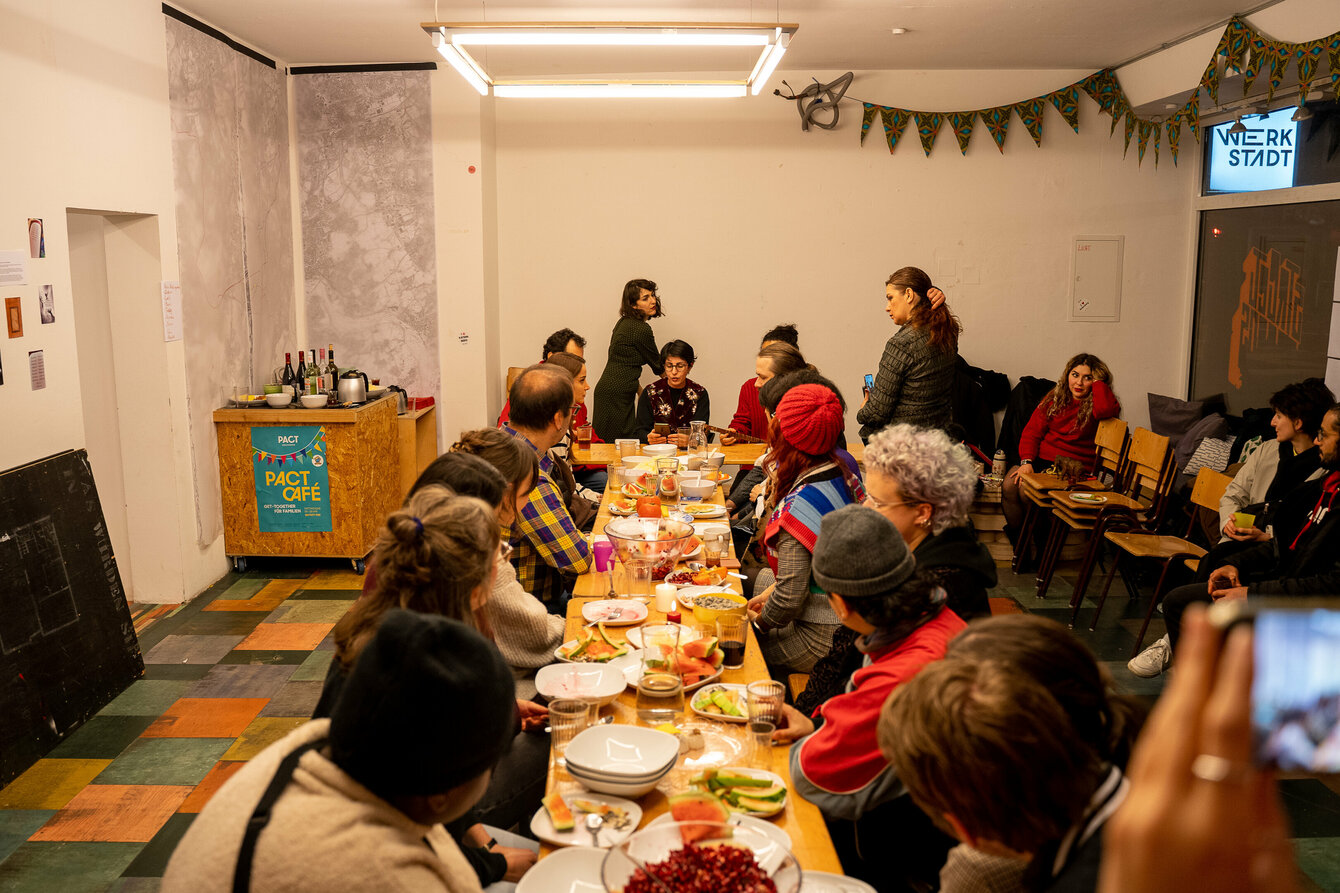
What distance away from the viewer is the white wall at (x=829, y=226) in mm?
7656

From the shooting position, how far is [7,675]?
3602mm

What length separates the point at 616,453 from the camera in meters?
5.79

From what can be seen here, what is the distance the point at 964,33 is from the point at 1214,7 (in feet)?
4.69

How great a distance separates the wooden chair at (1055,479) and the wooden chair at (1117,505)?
10 centimetres

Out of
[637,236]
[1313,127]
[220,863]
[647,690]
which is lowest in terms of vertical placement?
[647,690]

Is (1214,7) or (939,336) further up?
(1214,7)

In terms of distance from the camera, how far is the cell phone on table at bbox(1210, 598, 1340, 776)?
0.55 meters

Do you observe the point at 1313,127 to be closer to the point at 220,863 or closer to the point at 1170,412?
the point at 1170,412

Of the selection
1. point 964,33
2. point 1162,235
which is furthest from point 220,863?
point 1162,235

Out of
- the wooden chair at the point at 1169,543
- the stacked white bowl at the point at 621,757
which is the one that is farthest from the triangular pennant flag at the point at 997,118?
the stacked white bowl at the point at 621,757

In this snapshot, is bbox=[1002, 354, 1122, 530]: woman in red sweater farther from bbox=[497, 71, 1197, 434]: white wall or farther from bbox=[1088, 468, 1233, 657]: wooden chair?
bbox=[497, 71, 1197, 434]: white wall

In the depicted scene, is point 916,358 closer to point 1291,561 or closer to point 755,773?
point 1291,561

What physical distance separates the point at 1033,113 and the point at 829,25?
7.73 feet

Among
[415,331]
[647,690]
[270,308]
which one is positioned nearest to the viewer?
[647,690]
